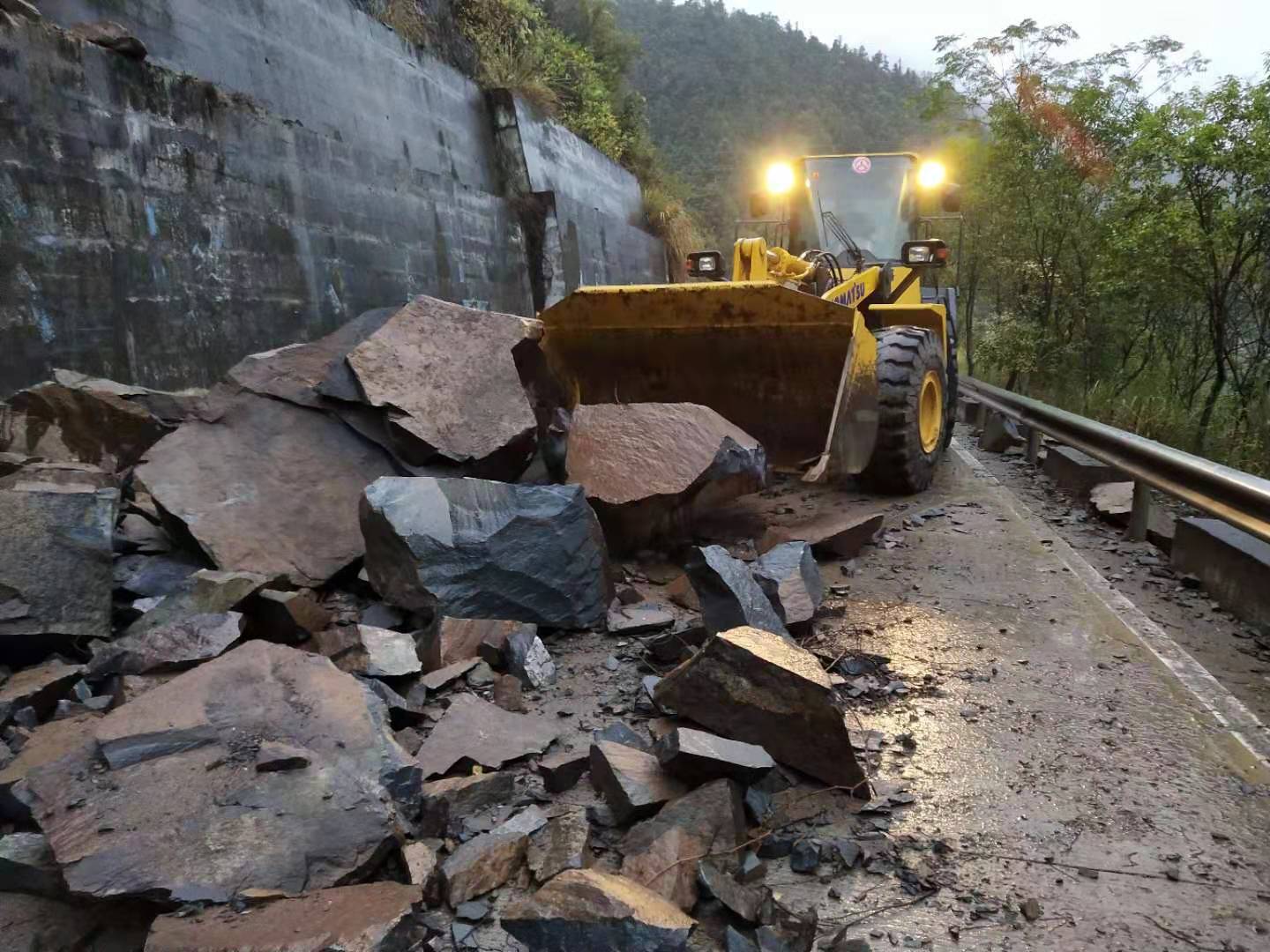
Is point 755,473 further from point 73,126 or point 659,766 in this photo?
point 73,126

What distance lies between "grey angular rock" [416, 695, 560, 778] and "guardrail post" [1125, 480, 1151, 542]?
3879 millimetres

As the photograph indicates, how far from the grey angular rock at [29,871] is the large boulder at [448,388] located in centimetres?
257

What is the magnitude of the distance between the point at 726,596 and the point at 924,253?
4.44m

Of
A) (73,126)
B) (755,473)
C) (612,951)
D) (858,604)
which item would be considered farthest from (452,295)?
(612,951)

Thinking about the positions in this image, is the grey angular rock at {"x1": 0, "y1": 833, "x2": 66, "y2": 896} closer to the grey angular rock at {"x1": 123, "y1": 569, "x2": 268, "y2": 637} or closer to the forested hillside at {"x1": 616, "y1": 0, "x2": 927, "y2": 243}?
the grey angular rock at {"x1": 123, "y1": 569, "x2": 268, "y2": 637}

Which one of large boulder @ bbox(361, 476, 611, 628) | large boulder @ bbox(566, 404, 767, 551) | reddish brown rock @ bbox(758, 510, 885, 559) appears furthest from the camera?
reddish brown rock @ bbox(758, 510, 885, 559)

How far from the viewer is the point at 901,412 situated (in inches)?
A: 214

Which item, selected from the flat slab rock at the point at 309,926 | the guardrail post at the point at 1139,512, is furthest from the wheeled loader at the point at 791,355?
the flat slab rock at the point at 309,926

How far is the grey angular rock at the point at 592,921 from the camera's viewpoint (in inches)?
65.1

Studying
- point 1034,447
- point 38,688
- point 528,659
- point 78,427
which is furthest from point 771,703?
point 1034,447

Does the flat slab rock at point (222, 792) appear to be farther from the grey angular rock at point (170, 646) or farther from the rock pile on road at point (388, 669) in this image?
the grey angular rock at point (170, 646)

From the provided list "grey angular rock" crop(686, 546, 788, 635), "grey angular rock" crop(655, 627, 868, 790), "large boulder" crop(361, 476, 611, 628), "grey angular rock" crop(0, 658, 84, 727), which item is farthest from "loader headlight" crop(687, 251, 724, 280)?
"grey angular rock" crop(0, 658, 84, 727)

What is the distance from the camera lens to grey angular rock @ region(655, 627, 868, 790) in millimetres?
2344

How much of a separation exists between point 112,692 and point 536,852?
1.56 meters
